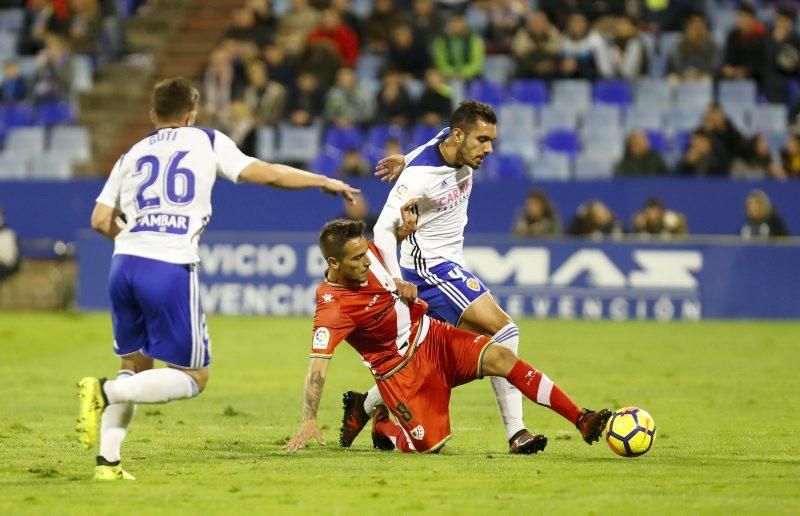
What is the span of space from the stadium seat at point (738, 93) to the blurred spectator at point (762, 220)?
2.56 m

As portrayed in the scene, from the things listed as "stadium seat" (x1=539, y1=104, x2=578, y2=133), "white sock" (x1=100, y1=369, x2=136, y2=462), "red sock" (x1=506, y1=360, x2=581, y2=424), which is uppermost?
"stadium seat" (x1=539, y1=104, x2=578, y2=133)

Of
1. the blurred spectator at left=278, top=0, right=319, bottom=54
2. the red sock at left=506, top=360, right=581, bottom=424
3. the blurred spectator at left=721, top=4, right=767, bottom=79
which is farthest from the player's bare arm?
the blurred spectator at left=278, top=0, right=319, bottom=54

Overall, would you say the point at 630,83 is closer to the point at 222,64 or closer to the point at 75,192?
the point at 222,64

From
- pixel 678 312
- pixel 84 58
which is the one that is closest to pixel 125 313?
pixel 678 312

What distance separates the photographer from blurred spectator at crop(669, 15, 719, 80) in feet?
72.3

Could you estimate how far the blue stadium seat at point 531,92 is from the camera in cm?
2267

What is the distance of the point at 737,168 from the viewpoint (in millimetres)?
20703

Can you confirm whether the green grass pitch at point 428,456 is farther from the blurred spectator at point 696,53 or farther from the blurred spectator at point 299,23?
the blurred spectator at point 299,23

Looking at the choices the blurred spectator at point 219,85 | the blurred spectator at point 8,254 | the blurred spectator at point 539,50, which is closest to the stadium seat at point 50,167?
the blurred spectator at point 8,254

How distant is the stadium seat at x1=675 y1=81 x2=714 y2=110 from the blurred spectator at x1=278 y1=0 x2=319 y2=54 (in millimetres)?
6932

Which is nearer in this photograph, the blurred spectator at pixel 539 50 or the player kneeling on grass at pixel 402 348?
the player kneeling on grass at pixel 402 348

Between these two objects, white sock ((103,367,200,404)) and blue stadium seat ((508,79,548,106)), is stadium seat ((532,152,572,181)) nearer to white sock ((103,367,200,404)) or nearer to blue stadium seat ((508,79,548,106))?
blue stadium seat ((508,79,548,106))

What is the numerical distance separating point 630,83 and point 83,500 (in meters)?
16.9

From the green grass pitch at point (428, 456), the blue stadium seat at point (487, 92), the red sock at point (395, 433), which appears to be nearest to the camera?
the green grass pitch at point (428, 456)
